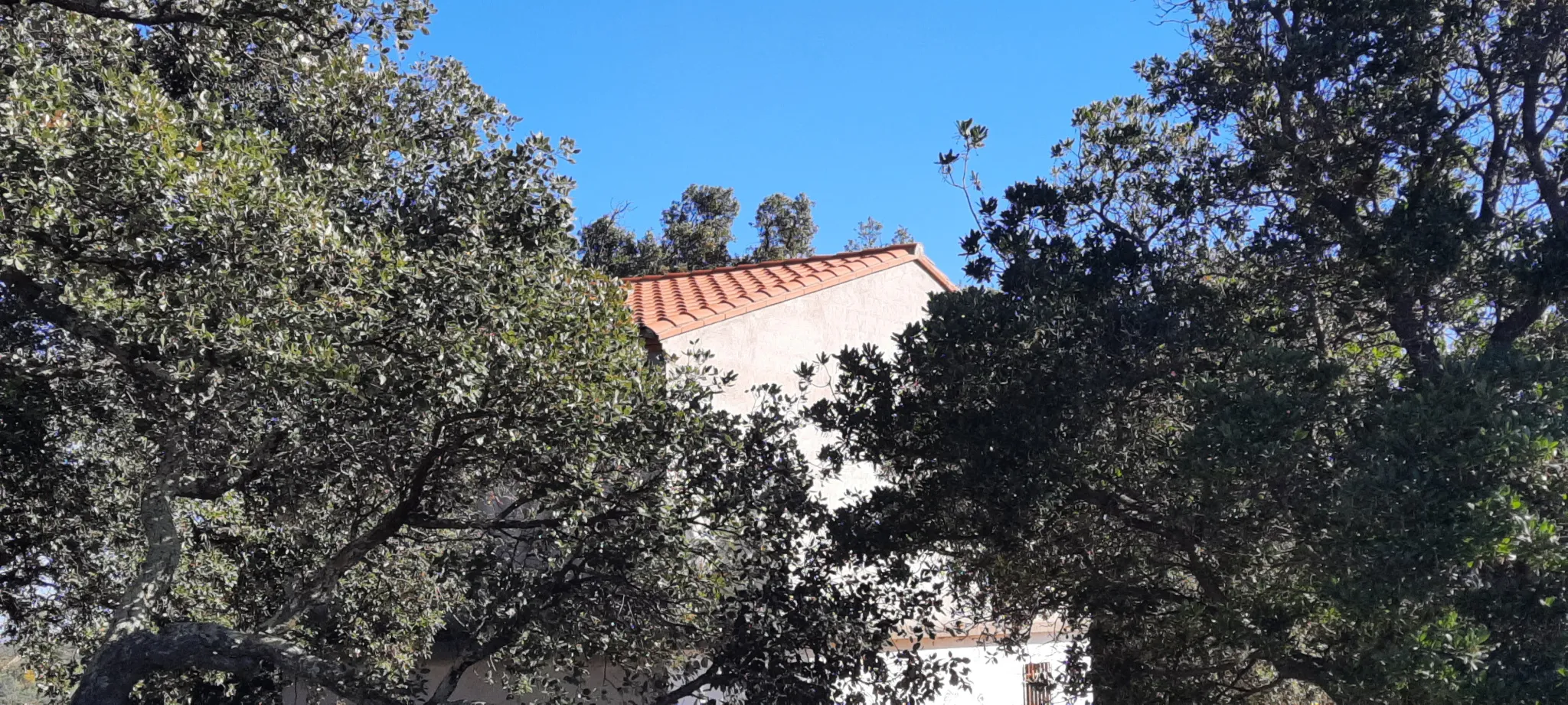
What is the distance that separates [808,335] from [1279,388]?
27.9 feet

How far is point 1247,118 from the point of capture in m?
9.62

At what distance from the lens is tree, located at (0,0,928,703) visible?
22.1 feet

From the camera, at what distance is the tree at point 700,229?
29.6 m

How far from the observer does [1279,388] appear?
25.7ft

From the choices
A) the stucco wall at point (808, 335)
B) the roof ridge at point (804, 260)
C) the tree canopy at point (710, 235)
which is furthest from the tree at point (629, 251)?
the stucco wall at point (808, 335)

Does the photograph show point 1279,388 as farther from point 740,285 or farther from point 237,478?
point 740,285

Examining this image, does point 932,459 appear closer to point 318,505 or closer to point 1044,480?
point 1044,480

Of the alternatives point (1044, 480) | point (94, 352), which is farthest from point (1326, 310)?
point (94, 352)

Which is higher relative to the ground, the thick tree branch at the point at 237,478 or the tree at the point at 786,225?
the tree at the point at 786,225

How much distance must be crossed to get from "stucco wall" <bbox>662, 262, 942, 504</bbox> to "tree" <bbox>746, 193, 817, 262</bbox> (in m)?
13.0

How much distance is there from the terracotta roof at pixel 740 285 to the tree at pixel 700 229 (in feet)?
35.5

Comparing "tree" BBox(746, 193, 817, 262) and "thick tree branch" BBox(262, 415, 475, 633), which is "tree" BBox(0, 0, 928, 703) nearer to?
"thick tree branch" BBox(262, 415, 475, 633)

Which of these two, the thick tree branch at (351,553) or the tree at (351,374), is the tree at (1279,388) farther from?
the thick tree branch at (351,553)

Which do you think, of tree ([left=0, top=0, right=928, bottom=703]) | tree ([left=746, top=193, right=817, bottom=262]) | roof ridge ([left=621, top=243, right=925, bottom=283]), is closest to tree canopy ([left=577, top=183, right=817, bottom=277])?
tree ([left=746, top=193, right=817, bottom=262])
